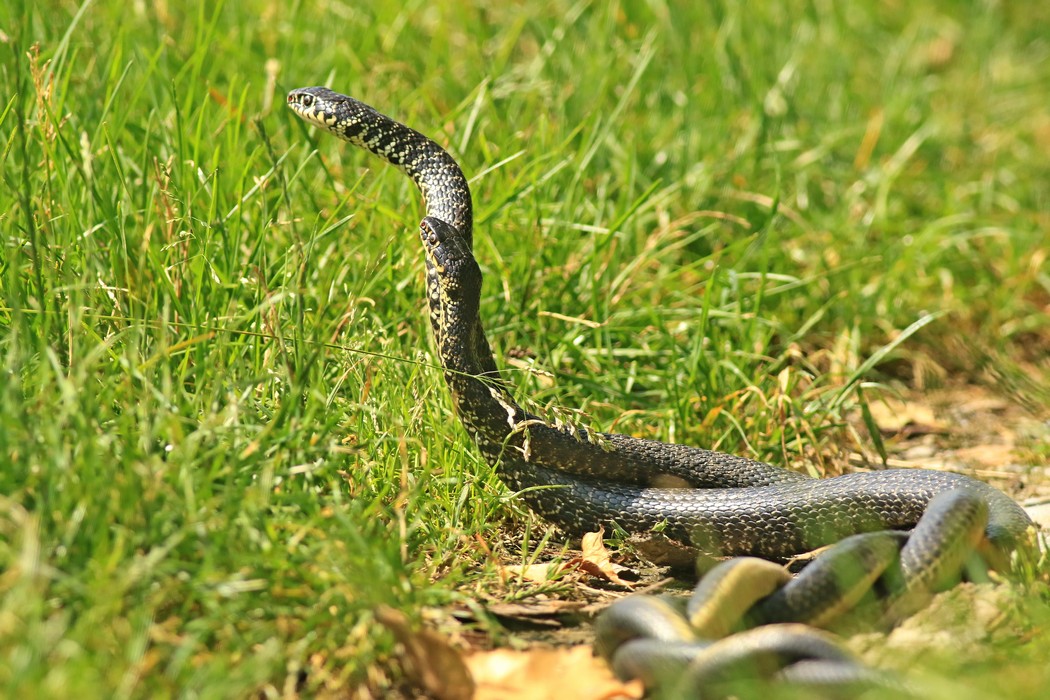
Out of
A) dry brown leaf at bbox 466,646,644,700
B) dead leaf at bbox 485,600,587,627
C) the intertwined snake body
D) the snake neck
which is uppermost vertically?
the snake neck

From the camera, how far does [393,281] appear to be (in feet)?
15.9

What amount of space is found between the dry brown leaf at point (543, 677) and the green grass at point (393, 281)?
26 cm

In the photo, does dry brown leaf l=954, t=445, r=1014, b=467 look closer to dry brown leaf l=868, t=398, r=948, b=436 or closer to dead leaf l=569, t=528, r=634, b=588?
dry brown leaf l=868, t=398, r=948, b=436

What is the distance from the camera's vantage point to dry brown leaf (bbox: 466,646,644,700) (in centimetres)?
295

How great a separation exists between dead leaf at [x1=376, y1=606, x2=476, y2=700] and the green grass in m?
0.05

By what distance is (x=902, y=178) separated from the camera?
719 centimetres

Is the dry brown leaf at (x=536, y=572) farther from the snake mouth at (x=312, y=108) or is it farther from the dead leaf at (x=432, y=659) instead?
the snake mouth at (x=312, y=108)

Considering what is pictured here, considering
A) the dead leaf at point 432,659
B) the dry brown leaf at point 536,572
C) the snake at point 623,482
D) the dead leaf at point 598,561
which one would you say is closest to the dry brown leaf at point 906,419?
the snake at point 623,482

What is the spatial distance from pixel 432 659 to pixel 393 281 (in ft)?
7.27

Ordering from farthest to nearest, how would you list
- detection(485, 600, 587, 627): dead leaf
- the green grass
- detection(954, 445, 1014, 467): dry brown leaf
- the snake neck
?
detection(954, 445, 1014, 467): dry brown leaf → the snake neck → detection(485, 600, 587, 627): dead leaf → the green grass

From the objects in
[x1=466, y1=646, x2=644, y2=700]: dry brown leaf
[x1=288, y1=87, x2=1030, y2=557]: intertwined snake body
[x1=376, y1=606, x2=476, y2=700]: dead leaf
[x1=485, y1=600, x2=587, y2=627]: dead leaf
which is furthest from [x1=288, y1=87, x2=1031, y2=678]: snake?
[x1=376, y1=606, x2=476, y2=700]: dead leaf

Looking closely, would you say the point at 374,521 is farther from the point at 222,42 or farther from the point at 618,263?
the point at 222,42

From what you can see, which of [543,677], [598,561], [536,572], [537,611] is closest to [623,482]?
[598,561]

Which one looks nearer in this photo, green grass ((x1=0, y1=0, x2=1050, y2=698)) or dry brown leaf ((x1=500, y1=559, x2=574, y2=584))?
green grass ((x1=0, y1=0, x2=1050, y2=698))
